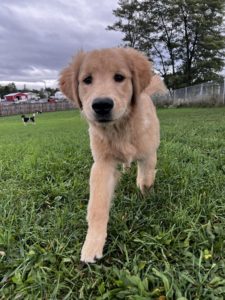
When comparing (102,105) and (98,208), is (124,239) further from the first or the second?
(102,105)

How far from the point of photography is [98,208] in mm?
2240

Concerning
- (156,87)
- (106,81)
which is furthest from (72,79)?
(156,87)

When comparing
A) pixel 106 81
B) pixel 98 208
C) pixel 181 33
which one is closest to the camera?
pixel 98 208

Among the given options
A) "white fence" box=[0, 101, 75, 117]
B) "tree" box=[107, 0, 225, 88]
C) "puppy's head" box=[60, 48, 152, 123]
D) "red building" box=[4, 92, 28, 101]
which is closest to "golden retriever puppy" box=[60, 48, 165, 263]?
"puppy's head" box=[60, 48, 152, 123]

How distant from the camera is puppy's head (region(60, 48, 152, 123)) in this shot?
7.79 feet

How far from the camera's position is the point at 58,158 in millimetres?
4293

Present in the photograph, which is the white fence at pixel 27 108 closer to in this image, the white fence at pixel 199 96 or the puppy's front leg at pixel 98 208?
the white fence at pixel 199 96

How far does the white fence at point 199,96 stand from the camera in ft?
63.9

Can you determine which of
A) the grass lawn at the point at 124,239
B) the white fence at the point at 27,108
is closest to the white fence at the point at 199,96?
the grass lawn at the point at 124,239

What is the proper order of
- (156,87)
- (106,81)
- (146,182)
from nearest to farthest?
(106,81) → (146,182) → (156,87)

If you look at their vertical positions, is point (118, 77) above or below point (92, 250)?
above

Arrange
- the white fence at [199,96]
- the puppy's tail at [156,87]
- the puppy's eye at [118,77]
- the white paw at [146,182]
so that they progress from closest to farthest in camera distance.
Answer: the puppy's eye at [118,77] → the white paw at [146,182] → the puppy's tail at [156,87] → the white fence at [199,96]

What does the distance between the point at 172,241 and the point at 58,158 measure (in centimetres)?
260

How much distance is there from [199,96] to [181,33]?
12.6 meters
